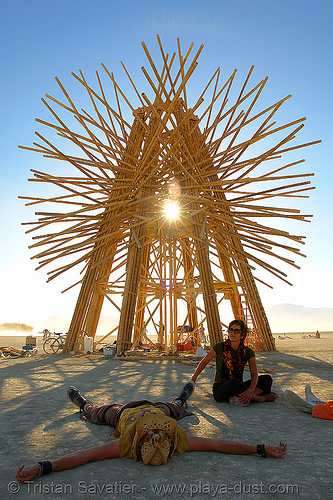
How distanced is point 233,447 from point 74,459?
107cm

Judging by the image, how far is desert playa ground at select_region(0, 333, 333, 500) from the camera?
187 centimetres

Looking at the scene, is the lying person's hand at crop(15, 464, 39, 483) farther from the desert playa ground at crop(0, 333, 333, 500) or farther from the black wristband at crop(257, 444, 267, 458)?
the black wristband at crop(257, 444, 267, 458)

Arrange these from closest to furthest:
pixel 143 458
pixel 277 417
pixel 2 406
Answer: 1. pixel 143 458
2. pixel 277 417
3. pixel 2 406

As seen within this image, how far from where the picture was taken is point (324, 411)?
3.26m

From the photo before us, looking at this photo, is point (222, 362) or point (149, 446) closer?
point (149, 446)

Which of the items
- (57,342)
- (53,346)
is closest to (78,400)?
(53,346)

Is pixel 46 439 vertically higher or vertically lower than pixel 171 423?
lower

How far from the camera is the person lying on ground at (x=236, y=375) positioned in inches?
154

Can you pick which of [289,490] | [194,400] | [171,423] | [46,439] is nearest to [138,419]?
[171,423]

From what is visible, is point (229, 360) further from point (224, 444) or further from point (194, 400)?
point (224, 444)

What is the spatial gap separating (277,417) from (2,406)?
2933 mm

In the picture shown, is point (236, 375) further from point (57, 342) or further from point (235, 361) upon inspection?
point (57, 342)

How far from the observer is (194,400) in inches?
164

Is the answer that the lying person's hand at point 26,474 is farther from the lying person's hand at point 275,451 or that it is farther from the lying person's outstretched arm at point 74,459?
the lying person's hand at point 275,451
